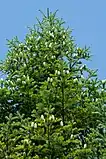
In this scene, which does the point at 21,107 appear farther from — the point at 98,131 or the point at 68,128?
the point at 98,131

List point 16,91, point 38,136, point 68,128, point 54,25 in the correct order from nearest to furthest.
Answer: point 38,136 → point 68,128 → point 16,91 → point 54,25

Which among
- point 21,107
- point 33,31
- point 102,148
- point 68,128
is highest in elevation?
point 33,31

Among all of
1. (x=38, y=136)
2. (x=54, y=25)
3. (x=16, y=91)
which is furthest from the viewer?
(x=54, y=25)

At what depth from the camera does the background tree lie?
8.76 meters

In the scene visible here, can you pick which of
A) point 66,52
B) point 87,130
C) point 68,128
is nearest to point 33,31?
A: point 66,52

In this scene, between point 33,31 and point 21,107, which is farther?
point 33,31

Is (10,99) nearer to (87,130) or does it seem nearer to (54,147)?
(87,130)

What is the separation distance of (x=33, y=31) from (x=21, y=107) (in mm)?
3326

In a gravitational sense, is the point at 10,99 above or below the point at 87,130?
above

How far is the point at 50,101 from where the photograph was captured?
960 cm

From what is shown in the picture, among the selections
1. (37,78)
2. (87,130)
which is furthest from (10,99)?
(87,130)

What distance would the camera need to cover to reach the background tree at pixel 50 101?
28.7 ft

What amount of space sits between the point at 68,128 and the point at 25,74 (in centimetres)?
322

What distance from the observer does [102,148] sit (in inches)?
345
